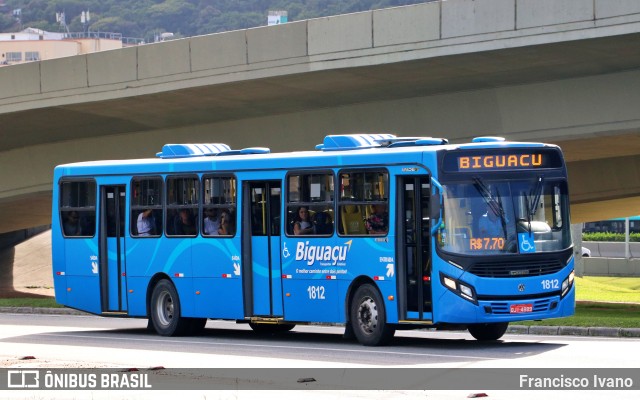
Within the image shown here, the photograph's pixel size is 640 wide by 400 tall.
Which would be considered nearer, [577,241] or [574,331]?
[574,331]

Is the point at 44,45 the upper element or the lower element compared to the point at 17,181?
upper

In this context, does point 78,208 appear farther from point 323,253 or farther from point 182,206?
point 323,253

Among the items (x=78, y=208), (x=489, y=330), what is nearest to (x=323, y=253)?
(x=489, y=330)

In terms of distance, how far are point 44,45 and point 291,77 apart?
118220mm

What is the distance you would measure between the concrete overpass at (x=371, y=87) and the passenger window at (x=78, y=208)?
6.79 meters

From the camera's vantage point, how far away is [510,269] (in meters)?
17.7

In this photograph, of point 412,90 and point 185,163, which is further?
point 412,90

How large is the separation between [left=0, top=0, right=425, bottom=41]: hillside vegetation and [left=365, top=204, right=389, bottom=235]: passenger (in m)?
154

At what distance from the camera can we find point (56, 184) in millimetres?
24250

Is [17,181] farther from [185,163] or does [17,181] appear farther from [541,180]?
[541,180]

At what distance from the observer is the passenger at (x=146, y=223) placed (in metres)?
22.4

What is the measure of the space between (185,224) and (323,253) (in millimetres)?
3376

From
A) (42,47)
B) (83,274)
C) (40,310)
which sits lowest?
(40,310)

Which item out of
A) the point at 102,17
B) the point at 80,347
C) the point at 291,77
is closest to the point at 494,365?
the point at 80,347
